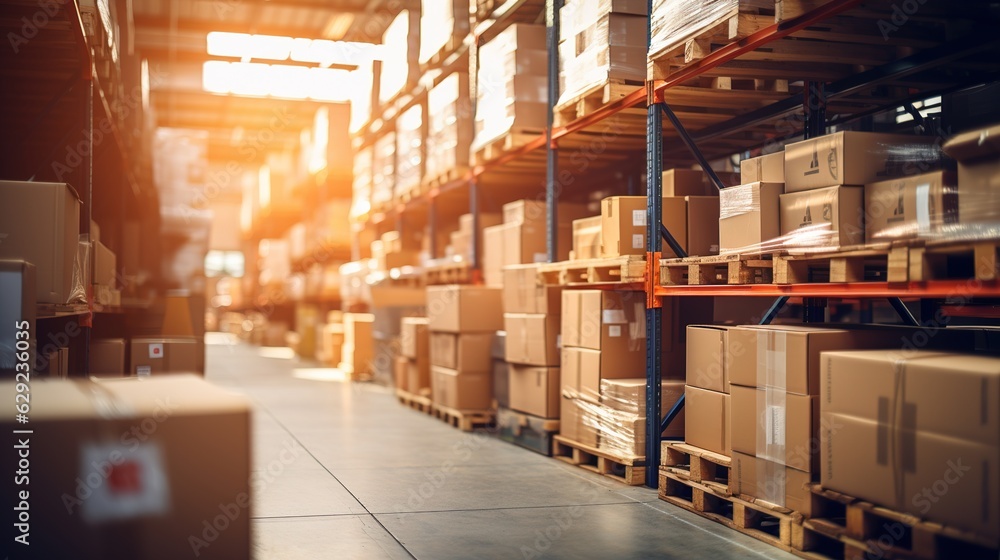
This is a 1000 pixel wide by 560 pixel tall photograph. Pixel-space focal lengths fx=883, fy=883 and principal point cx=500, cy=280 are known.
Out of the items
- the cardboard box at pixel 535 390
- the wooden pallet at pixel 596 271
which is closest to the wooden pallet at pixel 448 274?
the cardboard box at pixel 535 390

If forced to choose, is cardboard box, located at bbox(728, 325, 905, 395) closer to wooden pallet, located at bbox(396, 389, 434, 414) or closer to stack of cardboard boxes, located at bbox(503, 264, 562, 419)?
stack of cardboard boxes, located at bbox(503, 264, 562, 419)

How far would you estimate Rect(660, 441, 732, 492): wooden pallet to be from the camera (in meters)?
4.84

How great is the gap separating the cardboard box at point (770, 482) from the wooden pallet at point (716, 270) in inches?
38.1

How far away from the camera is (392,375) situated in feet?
38.1

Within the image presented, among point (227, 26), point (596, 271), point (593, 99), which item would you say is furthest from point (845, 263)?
point (227, 26)

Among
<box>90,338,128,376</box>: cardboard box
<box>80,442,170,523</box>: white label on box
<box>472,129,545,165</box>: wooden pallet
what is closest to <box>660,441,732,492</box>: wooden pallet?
<box>80,442,170,523</box>: white label on box

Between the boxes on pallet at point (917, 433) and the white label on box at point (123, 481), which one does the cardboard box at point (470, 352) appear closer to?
the boxes on pallet at point (917, 433)

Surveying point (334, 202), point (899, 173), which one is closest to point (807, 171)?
point (899, 173)

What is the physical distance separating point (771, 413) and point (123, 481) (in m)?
3.02

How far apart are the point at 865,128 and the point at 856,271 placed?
4.26m

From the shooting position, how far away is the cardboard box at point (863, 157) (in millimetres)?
4277

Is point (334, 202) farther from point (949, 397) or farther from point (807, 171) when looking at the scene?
point (949, 397)

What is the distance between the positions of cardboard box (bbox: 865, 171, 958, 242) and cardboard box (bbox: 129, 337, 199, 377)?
564 cm

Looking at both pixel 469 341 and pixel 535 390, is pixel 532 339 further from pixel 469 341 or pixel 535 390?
pixel 469 341
